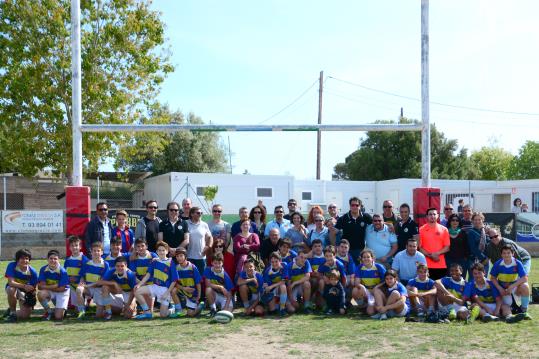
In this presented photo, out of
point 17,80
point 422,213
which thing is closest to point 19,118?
point 17,80

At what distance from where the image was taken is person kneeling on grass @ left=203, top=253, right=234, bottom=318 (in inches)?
311

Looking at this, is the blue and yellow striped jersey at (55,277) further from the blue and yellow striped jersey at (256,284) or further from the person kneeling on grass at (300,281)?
the person kneeling on grass at (300,281)

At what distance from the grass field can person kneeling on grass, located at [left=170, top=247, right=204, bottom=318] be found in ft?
1.36

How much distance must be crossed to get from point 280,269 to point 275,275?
0.11 m

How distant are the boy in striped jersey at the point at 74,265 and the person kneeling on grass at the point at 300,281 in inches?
109

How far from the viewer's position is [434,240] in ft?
26.9

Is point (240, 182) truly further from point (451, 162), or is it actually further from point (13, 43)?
point (451, 162)

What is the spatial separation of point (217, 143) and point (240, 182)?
1429 centimetres

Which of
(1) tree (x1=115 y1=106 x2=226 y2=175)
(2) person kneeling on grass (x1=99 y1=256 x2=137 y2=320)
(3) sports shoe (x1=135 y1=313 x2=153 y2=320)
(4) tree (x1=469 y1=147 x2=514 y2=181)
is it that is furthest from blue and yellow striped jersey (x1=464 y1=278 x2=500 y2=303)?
(4) tree (x1=469 y1=147 x2=514 y2=181)

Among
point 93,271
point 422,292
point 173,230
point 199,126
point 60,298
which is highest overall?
point 199,126

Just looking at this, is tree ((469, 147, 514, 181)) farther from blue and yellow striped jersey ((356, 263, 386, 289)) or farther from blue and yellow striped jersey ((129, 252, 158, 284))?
blue and yellow striped jersey ((129, 252, 158, 284))

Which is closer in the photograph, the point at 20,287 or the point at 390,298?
the point at 390,298

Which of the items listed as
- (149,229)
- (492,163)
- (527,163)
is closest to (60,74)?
(149,229)

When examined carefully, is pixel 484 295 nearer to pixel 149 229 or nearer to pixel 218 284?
pixel 218 284
